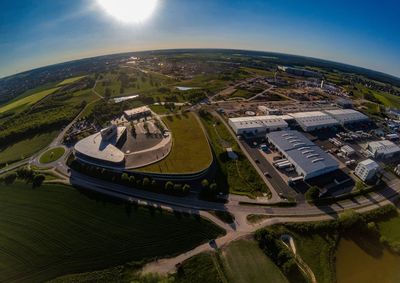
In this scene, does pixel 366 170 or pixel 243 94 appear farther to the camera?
pixel 243 94

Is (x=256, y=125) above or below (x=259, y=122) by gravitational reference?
below

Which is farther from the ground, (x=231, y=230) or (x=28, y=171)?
(x=28, y=171)

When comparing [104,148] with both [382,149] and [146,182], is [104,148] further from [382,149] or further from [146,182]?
[382,149]

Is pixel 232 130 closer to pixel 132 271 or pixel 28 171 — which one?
pixel 132 271

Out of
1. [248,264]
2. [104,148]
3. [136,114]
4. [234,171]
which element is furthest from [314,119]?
[104,148]

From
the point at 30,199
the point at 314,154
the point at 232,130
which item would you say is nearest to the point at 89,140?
the point at 30,199

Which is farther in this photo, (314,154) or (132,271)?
(314,154)
